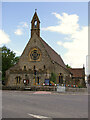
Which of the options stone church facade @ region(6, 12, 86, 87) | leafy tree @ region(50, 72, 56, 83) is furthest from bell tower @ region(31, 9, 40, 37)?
leafy tree @ region(50, 72, 56, 83)

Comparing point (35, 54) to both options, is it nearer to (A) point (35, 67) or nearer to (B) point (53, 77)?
(A) point (35, 67)

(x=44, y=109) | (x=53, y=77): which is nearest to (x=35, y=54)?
(x=53, y=77)

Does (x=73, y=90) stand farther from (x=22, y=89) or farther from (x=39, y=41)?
(x=39, y=41)

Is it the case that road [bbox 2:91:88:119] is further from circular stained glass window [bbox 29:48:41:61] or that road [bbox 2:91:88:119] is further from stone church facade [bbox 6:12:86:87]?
circular stained glass window [bbox 29:48:41:61]

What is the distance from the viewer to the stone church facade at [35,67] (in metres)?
39.4

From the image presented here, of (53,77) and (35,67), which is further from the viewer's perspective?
(35,67)

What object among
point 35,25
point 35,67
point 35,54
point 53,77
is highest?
point 35,25

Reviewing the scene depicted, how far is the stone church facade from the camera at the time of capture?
39353mm

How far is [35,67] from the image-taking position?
41938 mm

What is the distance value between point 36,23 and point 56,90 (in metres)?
22.1

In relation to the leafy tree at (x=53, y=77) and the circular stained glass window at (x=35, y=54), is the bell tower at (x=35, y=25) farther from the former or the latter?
the leafy tree at (x=53, y=77)

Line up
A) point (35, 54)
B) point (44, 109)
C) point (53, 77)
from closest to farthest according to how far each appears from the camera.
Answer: point (44, 109) < point (53, 77) < point (35, 54)

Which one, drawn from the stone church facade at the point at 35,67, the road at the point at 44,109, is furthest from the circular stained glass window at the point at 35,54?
the road at the point at 44,109

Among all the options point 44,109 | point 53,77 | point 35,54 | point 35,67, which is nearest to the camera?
point 44,109
